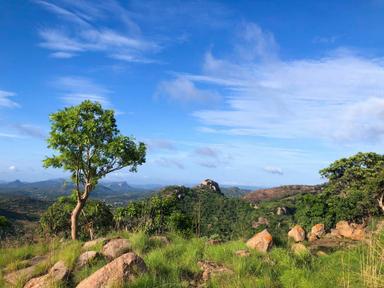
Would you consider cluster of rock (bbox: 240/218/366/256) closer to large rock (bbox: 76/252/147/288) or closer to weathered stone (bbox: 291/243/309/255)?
weathered stone (bbox: 291/243/309/255)

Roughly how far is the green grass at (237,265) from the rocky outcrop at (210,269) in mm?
140

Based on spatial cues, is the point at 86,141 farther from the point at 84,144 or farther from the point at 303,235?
the point at 303,235

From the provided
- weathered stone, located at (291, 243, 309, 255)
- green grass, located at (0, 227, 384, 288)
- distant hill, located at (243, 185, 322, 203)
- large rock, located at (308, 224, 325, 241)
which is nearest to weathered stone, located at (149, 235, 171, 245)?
green grass, located at (0, 227, 384, 288)

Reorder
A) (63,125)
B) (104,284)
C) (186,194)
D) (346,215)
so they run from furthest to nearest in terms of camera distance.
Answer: (186,194) < (346,215) < (63,125) < (104,284)

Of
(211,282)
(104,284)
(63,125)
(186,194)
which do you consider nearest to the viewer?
(104,284)

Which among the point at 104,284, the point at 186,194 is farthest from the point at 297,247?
the point at 186,194

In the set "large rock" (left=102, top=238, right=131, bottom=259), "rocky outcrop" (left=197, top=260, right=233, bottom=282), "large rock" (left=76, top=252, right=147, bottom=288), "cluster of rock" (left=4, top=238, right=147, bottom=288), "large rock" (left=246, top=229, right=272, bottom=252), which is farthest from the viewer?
"large rock" (left=246, top=229, right=272, bottom=252)

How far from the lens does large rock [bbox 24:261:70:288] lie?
839 cm

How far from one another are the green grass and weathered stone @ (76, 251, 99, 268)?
128mm

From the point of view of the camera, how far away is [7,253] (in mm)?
11719

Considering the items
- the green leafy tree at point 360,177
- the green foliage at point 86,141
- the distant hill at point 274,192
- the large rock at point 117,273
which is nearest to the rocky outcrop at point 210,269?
the large rock at point 117,273

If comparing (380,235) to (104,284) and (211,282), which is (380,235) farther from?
(104,284)

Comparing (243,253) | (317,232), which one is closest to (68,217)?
(317,232)

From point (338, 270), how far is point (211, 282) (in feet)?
8.99
